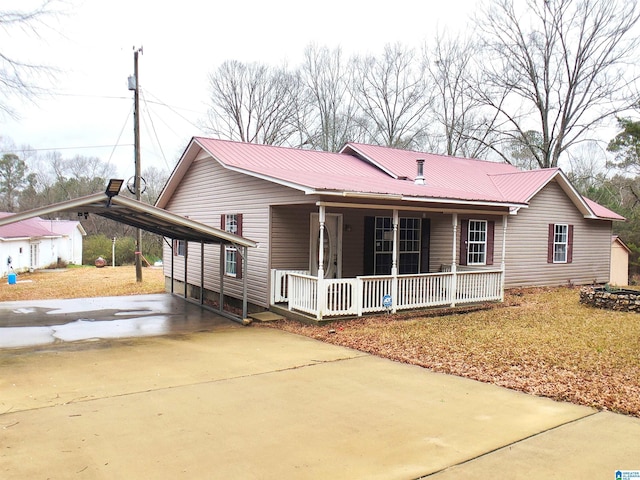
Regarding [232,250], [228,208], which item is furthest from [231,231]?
[228,208]

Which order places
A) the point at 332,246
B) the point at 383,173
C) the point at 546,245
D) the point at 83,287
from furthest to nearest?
the point at 83,287 → the point at 546,245 → the point at 383,173 → the point at 332,246

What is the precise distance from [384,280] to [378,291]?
1.05ft

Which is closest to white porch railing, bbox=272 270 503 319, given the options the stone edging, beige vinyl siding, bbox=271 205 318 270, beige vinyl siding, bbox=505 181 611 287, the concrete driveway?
beige vinyl siding, bbox=271 205 318 270

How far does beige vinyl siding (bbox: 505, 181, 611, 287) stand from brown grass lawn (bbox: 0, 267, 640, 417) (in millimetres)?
2484

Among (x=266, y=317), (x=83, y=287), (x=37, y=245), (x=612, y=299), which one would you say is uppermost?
(x=37, y=245)

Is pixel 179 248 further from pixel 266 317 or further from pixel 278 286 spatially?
pixel 266 317

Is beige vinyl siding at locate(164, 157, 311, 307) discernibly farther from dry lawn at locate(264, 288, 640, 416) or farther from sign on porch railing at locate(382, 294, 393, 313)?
sign on porch railing at locate(382, 294, 393, 313)

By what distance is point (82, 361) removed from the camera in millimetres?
7676

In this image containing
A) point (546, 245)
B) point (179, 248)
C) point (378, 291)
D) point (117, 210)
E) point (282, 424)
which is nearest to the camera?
point (282, 424)

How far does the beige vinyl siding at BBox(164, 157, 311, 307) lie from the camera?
12.2m

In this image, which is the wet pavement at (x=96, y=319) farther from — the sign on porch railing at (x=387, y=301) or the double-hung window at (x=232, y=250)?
the sign on porch railing at (x=387, y=301)

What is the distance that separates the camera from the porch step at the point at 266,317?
1141 centimetres

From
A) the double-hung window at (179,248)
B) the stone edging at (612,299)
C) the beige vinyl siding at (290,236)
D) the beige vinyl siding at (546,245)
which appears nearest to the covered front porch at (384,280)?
the beige vinyl siding at (290,236)

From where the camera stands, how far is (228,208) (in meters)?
14.0
